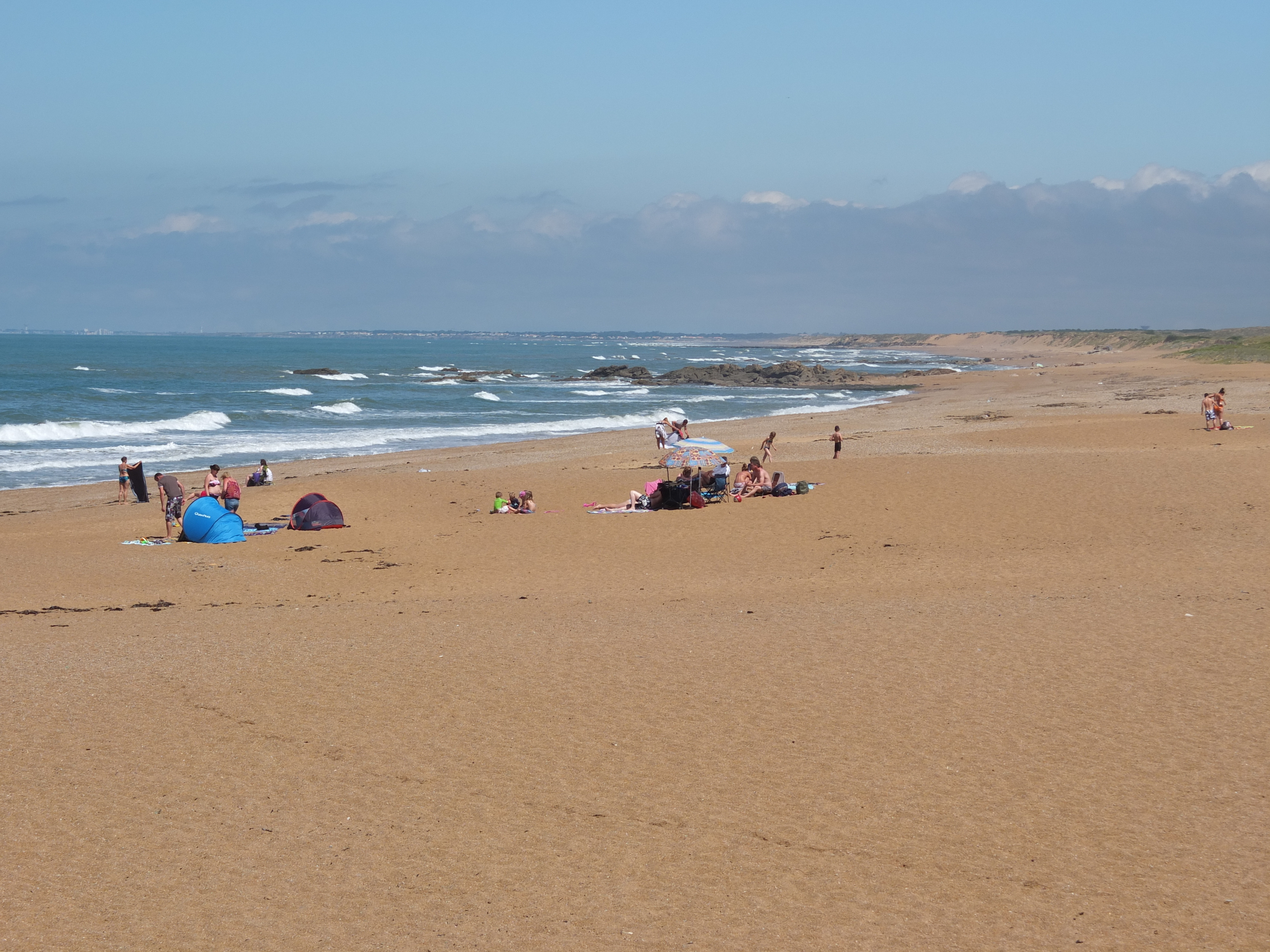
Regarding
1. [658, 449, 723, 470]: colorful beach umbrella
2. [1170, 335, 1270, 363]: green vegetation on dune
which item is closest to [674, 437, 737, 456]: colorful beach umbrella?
[658, 449, 723, 470]: colorful beach umbrella

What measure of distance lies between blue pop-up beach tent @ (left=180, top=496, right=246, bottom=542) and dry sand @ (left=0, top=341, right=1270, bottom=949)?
0.75 meters

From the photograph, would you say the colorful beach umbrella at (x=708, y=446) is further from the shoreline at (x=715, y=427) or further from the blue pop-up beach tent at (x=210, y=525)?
the shoreline at (x=715, y=427)

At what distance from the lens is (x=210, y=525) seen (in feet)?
58.0

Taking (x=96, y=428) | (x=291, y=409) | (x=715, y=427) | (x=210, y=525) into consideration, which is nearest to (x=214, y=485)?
(x=210, y=525)

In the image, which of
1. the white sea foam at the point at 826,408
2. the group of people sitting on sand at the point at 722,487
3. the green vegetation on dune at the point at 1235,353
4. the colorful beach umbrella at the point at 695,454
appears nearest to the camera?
the group of people sitting on sand at the point at 722,487

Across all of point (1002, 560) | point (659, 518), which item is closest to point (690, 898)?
point (1002, 560)

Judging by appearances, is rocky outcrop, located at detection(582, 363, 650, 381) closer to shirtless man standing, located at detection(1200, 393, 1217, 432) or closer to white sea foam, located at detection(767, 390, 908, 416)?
white sea foam, located at detection(767, 390, 908, 416)

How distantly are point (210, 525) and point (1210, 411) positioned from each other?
2407cm

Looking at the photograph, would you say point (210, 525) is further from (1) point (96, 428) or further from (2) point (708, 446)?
(1) point (96, 428)

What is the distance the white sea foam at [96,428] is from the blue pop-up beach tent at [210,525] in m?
24.9

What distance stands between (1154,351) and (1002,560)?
10042 centimetres

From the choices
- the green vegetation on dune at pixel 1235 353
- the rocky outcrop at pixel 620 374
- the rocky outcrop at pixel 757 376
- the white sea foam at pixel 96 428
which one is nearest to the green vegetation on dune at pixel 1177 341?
the green vegetation on dune at pixel 1235 353

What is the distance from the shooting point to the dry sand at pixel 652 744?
5844 millimetres

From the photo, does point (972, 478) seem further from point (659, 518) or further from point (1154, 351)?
point (1154, 351)
